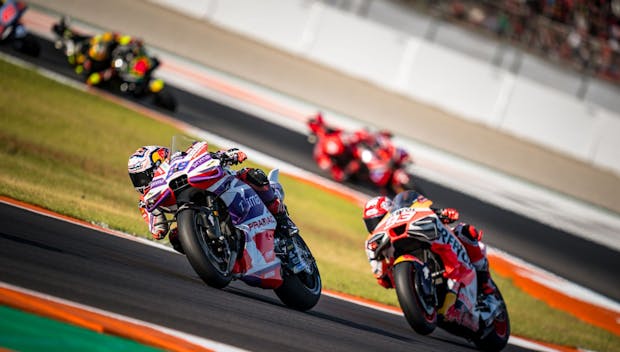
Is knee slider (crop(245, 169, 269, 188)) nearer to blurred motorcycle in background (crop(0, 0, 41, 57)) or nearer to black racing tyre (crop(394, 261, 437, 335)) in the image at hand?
black racing tyre (crop(394, 261, 437, 335))

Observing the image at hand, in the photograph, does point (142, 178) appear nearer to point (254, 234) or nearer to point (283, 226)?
point (254, 234)

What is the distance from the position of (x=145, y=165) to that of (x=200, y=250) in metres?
1.02

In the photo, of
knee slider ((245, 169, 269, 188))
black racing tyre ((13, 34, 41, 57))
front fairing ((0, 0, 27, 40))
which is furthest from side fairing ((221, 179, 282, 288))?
black racing tyre ((13, 34, 41, 57))

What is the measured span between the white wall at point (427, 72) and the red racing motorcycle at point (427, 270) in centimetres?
1564

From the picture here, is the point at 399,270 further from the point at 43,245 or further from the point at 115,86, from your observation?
the point at 115,86

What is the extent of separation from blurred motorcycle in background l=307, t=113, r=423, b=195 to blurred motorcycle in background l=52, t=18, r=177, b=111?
3.28 m

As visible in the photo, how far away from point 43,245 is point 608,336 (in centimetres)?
807

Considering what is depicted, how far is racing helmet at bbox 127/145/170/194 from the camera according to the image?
6949mm

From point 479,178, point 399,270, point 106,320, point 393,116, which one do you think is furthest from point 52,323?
point 393,116

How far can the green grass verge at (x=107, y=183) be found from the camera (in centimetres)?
1016

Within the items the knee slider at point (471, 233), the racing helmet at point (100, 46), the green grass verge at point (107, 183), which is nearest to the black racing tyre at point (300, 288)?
the knee slider at point (471, 233)

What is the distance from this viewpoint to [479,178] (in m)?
21.7

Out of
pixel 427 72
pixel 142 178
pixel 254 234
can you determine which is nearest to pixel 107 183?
pixel 142 178

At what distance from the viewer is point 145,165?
6.95 meters
